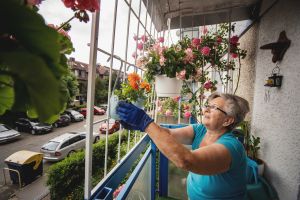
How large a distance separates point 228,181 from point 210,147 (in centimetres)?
42

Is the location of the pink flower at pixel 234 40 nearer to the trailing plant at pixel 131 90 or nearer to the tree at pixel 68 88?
the trailing plant at pixel 131 90

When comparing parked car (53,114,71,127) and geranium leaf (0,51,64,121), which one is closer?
geranium leaf (0,51,64,121)

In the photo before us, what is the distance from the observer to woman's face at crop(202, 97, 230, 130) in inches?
63.9

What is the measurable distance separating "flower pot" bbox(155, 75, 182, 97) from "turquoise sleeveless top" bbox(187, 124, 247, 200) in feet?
2.05

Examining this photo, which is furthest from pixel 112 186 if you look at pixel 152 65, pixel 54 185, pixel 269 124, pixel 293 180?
pixel 54 185

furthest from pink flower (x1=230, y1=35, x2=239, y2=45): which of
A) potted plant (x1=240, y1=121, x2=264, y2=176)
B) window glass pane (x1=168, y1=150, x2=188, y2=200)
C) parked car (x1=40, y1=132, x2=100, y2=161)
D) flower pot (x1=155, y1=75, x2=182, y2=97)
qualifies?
parked car (x1=40, y1=132, x2=100, y2=161)

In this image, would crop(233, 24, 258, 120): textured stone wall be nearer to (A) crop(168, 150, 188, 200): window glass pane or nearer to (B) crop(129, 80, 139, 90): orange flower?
(A) crop(168, 150, 188, 200): window glass pane

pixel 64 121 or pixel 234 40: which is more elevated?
pixel 234 40

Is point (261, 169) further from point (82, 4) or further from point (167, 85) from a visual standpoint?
point (82, 4)

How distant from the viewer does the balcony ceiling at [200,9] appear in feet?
8.41

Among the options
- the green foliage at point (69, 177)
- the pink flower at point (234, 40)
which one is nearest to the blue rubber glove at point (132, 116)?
the pink flower at point (234, 40)

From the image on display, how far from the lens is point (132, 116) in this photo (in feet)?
4.19

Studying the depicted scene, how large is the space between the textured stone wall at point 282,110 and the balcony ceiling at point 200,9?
0.41 m

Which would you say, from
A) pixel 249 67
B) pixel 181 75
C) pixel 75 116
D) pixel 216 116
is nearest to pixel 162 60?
pixel 181 75
